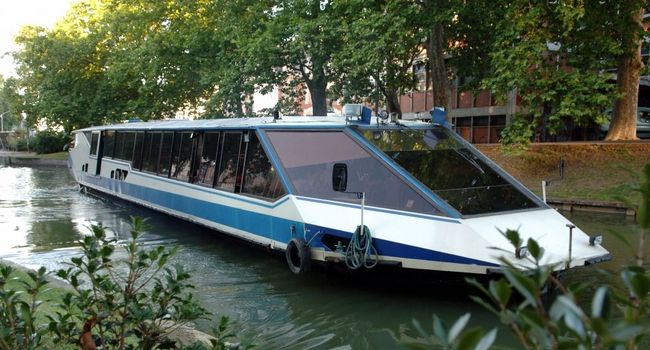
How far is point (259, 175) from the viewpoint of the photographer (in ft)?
32.8

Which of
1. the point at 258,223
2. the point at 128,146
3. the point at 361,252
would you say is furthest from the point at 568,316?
the point at 128,146

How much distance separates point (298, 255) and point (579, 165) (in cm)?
1539

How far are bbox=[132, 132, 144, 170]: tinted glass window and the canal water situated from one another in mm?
1950

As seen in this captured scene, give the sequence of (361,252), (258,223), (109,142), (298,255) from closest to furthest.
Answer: (361,252)
(298,255)
(258,223)
(109,142)

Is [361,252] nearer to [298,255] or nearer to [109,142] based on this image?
[298,255]

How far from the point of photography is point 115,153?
17969 millimetres

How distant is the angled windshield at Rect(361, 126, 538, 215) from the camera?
8.12m

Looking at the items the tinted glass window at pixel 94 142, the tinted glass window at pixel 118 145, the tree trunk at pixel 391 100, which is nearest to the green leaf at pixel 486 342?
the tinted glass window at pixel 118 145

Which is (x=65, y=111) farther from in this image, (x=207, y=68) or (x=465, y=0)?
(x=465, y=0)

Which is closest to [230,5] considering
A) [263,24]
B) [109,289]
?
[263,24]

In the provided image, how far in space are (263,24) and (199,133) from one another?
13.9m

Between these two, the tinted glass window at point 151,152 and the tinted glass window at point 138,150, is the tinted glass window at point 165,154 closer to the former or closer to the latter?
the tinted glass window at point 151,152

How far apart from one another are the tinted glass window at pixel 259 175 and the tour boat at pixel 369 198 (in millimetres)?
19

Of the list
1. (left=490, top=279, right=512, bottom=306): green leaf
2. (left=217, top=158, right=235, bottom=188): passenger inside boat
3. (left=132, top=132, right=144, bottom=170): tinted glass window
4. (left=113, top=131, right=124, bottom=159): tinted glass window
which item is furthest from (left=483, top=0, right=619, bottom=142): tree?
(left=490, top=279, right=512, bottom=306): green leaf
